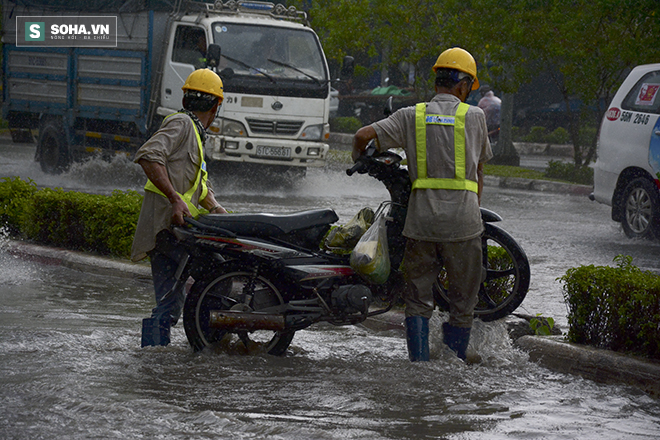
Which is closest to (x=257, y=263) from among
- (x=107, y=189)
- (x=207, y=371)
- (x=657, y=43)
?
(x=207, y=371)

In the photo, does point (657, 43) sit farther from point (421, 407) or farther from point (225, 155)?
point (421, 407)

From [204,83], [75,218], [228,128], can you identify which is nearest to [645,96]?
[228,128]

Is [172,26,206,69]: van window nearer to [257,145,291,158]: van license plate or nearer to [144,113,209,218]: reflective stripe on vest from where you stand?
[257,145,291,158]: van license plate

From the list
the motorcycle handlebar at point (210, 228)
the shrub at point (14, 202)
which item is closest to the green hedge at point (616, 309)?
the motorcycle handlebar at point (210, 228)

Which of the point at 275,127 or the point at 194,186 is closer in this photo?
the point at 194,186

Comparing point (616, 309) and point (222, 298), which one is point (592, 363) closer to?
point (616, 309)

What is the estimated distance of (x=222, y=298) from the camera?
5496 millimetres

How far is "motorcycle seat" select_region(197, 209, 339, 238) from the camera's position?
5.43 meters

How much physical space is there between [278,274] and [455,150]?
4.09 ft

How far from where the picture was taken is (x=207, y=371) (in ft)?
17.4

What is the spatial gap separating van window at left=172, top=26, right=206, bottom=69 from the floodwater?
25.1ft

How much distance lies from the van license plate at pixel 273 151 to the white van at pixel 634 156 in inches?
197

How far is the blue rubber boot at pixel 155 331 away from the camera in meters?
5.51

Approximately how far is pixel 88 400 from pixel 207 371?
84cm
